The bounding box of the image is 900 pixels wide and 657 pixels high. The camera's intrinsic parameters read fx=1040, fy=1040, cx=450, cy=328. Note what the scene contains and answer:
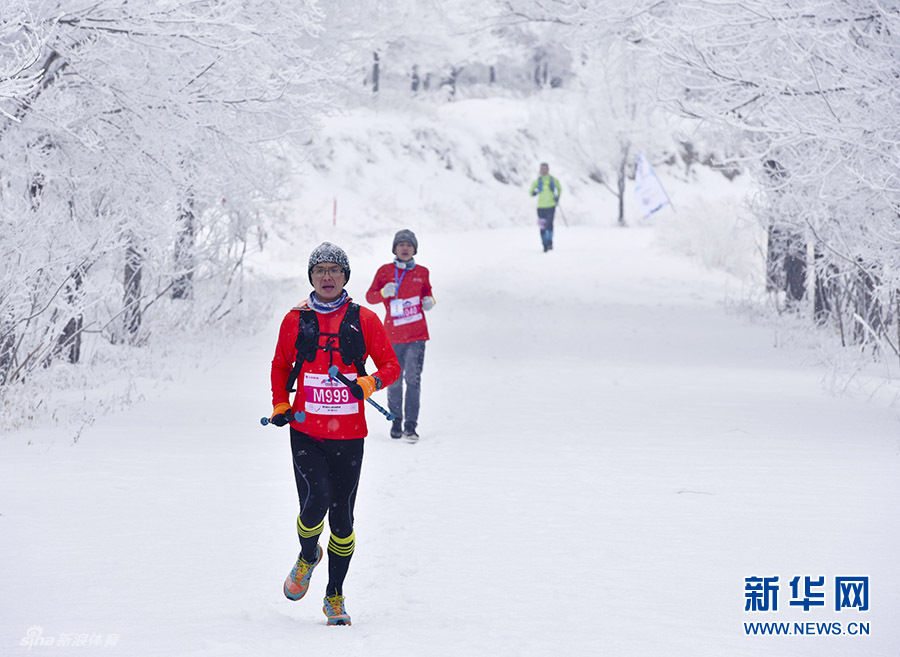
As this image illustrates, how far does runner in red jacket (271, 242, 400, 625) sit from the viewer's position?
4.38 metres

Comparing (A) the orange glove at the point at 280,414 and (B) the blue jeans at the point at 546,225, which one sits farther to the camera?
(B) the blue jeans at the point at 546,225

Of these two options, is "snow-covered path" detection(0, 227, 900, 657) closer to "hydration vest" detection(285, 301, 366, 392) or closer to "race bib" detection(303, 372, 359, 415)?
"race bib" detection(303, 372, 359, 415)

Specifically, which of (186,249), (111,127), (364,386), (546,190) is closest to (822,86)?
(364,386)

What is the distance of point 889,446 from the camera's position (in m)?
8.06

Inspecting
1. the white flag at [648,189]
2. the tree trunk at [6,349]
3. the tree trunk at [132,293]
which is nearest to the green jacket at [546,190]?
the white flag at [648,189]

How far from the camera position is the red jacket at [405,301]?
27.8ft

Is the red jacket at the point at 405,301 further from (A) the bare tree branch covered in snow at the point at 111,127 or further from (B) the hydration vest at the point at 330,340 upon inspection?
(B) the hydration vest at the point at 330,340

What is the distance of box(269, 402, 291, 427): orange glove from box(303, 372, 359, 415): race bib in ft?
0.41

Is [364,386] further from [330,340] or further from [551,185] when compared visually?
[551,185]

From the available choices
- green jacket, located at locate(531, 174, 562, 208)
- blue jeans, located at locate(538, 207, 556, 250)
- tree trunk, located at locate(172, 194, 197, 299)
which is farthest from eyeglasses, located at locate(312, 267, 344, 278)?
blue jeans, located at locate(538, 207, 556, 250)

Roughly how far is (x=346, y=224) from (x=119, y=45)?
29080mm

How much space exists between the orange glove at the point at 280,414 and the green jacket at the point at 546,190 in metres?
20.9

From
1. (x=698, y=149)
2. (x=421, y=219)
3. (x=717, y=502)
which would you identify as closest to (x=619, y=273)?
(x=717, y=502)

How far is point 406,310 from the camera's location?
335 inches
